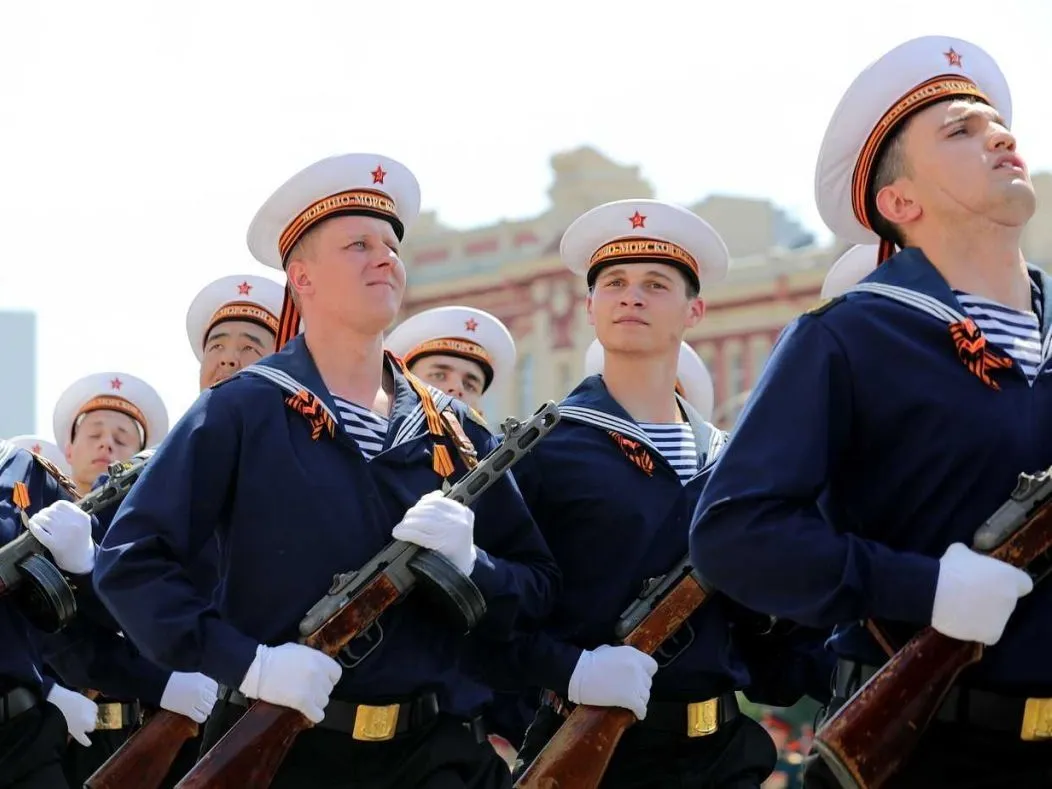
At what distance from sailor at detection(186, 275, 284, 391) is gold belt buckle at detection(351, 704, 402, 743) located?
10.4ft

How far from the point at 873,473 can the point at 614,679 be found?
1801 mm

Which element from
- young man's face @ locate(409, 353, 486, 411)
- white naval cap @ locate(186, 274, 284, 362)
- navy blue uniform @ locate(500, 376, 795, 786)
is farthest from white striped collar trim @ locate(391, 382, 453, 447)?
young man's face @ locate(409, 353, 486, 411)

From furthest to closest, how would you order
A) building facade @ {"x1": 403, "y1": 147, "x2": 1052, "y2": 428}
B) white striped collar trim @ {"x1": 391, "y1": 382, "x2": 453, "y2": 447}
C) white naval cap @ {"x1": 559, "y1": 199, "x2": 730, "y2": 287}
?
building facade @ {"x1": 403, "y1": 147, "x2": 1052, "y2": 428} → white naval cap @ {"x1": 559, "y1": 199, "x2": 730, "y2": 287} → white striped collar trim @ {"x1": 391, "y1": 382, "x2": 453, "y2": 447}

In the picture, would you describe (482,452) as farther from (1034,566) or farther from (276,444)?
(1034,566)

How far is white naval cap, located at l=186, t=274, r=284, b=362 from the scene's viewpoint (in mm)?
8492

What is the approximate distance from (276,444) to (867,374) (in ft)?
6.13

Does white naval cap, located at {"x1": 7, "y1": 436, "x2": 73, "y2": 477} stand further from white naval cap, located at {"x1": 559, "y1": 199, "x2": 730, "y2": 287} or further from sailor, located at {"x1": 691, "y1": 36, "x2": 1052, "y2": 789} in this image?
sailor, located at {"x1": 691, "y1": 36, "x2": 1052, "y2": 789}

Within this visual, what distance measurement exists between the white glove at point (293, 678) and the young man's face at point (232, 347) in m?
3.29

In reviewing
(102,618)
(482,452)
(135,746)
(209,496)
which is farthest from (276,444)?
(102,618)

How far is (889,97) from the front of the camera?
488cm

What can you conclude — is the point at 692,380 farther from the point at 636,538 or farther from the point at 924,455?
the point at 924,455

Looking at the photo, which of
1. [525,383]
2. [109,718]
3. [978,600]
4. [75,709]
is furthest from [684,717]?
[525,383]

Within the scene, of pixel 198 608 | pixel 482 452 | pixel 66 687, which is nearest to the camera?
pixel 198 608

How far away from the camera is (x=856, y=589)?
4.18 metres
